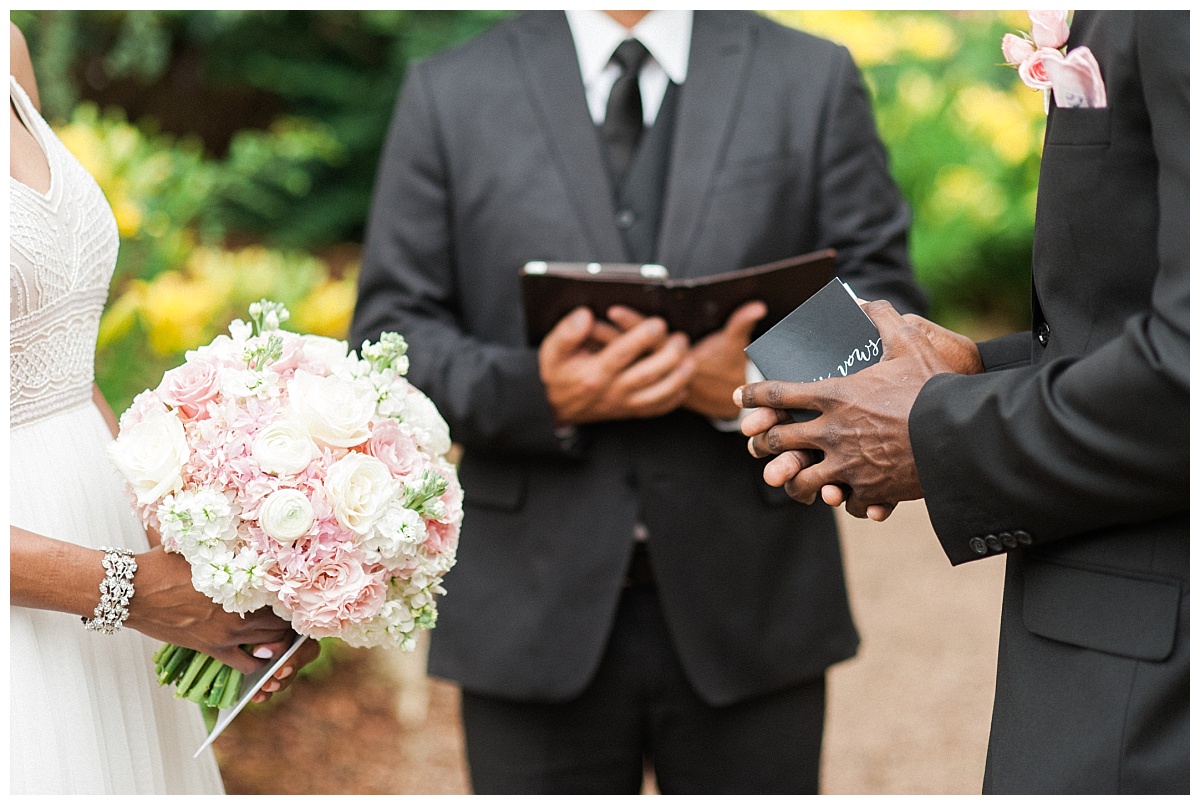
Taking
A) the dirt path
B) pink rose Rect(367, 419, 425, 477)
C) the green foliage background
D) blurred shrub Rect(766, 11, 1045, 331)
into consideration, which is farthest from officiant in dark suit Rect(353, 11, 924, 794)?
blurred shrub Rect(766, 11, 1045, 331)

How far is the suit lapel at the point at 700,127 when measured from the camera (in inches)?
91.4

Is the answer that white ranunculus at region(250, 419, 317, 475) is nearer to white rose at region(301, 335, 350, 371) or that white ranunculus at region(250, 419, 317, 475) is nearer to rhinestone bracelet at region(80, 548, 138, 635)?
white rose at region(301, 335, 350, 371)

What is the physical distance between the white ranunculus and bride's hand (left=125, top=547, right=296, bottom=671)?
24 centimetres

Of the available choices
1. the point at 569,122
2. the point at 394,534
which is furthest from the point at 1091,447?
the point at 569,122

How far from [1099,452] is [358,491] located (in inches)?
34.7

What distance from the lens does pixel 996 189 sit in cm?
607

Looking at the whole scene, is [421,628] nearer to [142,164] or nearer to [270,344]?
[270,344]

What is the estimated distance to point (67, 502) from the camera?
181cm

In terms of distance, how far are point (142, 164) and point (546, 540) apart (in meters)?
2.01

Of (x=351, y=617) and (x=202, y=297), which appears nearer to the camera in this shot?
(x=351, y=617)

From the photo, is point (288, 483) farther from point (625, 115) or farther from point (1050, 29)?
point (625, 115)

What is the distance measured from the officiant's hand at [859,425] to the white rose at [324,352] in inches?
22.2

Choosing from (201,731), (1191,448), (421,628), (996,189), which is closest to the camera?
(1191,448)

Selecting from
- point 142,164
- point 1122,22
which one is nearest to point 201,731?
point 1122,22
